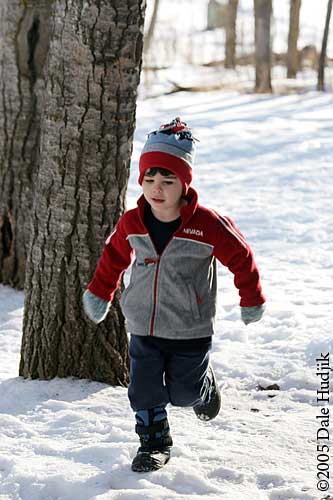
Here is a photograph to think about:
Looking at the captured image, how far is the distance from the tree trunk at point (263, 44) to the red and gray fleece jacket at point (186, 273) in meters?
14.1

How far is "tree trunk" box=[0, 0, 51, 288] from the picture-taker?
6.59 meters

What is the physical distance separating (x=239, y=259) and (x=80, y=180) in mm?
1256

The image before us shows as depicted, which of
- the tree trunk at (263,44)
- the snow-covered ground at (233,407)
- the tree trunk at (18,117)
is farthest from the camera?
the tree trunk at (263,44)

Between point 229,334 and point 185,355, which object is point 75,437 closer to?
point 185,355

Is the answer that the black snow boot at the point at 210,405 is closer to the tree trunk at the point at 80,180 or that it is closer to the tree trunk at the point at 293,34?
the tree trunk at the point at 80,180

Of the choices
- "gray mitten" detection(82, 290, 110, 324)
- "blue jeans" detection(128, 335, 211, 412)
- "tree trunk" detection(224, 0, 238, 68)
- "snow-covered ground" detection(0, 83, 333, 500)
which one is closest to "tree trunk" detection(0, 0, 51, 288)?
"snow-covered ground" detection(0, 83, 333, 500)

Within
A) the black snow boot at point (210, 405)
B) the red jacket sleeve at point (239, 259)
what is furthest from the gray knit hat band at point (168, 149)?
the black snow boot at point (210, 405)

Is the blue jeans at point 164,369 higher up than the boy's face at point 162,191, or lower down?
lower down


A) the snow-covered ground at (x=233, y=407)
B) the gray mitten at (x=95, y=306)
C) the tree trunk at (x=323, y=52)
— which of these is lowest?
the snow-covered ground at (x=233, y=407)

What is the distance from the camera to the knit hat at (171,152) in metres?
3.46

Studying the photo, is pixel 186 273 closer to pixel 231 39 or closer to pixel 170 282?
pixel 170 282

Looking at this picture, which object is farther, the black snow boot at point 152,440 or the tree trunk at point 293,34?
the tree trunk at point 293,34

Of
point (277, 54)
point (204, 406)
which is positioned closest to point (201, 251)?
point (204, 406)

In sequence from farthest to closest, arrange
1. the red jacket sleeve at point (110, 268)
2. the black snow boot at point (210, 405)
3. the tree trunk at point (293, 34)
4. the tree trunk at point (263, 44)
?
the tree trunk at point (293, 34), the tree trunk at point (263, 44), the black snow boot at point (210, 405), the red jacket sleeve at point (110, 268)
